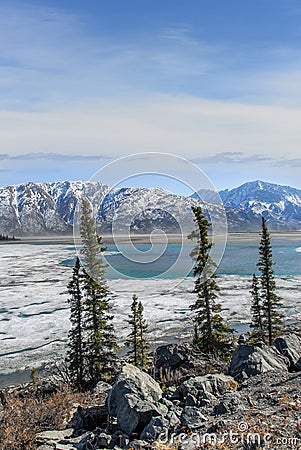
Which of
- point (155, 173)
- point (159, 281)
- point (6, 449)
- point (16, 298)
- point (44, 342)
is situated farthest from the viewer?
point (159, 281)

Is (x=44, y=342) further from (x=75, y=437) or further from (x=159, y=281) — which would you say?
(x=159, y=281)

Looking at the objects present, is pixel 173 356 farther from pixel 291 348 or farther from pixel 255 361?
pixel 255 361

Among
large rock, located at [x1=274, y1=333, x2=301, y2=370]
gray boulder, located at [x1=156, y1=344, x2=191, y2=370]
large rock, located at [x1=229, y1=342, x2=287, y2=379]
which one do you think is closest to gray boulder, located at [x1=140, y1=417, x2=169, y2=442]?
large rock, located at [x1=229, y1=342, x2=287, y2=379]

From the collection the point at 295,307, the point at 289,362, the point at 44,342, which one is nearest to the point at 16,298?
the point at 44,342

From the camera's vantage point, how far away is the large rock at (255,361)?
11164 millimetres

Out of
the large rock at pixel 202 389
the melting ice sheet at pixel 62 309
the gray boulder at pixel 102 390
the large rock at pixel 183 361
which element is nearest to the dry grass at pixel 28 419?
the large rock at pixel 202 389

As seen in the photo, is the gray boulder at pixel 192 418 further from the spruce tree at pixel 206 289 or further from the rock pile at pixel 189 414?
the spruce tree at pixel 206 289

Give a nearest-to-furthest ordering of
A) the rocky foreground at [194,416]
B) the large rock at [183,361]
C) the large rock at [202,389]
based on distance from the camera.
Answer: the rocky foreground at [194,416] < the large rock at [202,389] < the large rock at [183,361]

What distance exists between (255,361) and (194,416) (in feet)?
12.6

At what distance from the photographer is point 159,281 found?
6262 cm

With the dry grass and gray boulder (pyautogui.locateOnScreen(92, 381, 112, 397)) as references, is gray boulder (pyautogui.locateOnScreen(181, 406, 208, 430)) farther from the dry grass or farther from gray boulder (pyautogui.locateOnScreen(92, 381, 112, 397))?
gray boulder (pyautogui.locateOnScreen(92, 381, 112, 397))

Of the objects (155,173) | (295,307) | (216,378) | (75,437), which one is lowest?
(295,307)

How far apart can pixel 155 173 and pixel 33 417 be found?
21.0ft

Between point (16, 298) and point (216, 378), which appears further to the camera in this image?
point (16, 298)
